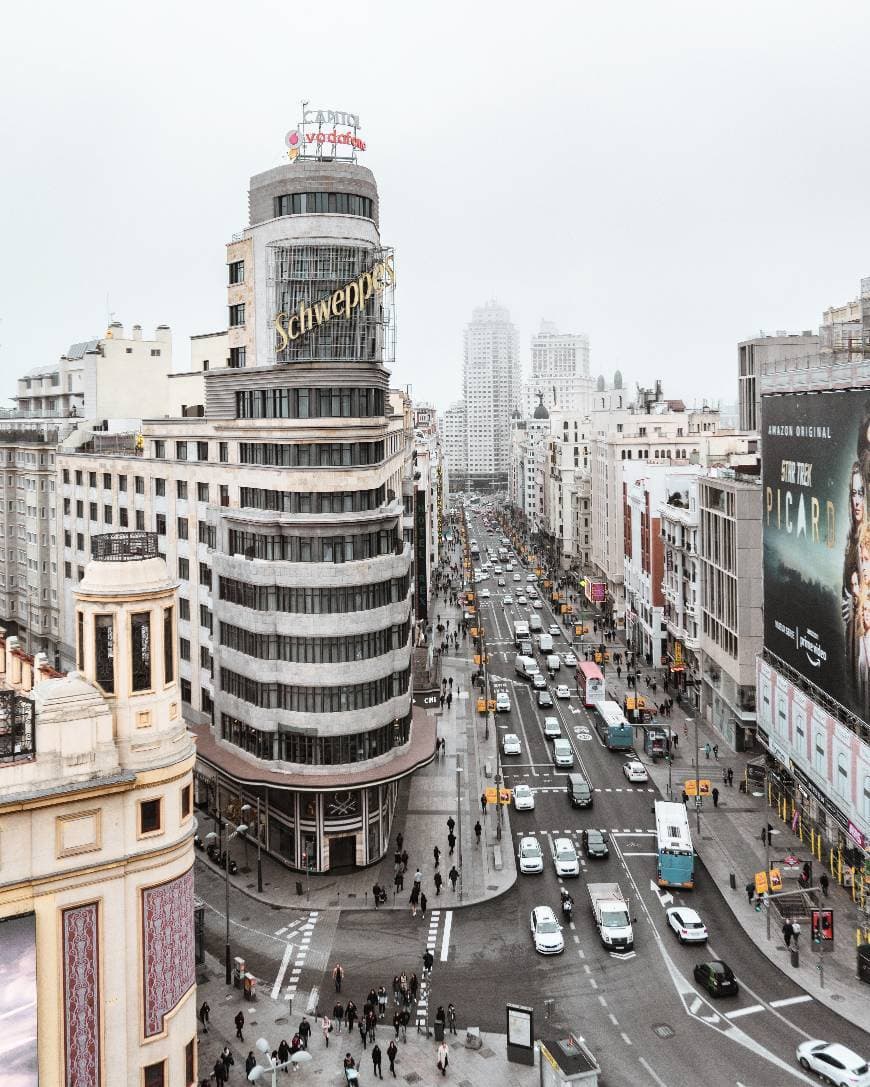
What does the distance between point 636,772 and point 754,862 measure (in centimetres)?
1628

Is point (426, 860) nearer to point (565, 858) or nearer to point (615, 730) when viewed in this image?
point (565, 858)

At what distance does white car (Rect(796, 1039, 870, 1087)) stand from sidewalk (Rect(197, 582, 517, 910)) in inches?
799

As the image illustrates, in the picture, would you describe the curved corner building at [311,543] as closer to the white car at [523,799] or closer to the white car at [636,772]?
the white car at [523,799]

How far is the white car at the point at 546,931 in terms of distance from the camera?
164ft

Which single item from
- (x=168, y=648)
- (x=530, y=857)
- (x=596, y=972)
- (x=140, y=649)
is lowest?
(x=596, y=972)

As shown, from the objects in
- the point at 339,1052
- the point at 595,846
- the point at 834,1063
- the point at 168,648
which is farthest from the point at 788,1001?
the point at 168,648

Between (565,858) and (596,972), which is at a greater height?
(565,858)

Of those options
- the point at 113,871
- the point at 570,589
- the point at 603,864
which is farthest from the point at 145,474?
the point at 570,589

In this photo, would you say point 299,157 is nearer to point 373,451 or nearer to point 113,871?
point 373,451

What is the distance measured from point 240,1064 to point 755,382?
83016 mm

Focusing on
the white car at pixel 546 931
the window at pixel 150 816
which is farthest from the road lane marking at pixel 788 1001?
the window at pixel 150 816

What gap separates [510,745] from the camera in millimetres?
83938

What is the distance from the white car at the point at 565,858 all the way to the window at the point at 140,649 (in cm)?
3415

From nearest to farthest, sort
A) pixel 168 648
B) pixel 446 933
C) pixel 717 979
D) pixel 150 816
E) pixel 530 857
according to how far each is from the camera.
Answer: pixel 150 816 < pixel 168 648 < pixel 717 979 < pixel 446 933 < pixel 530 857
